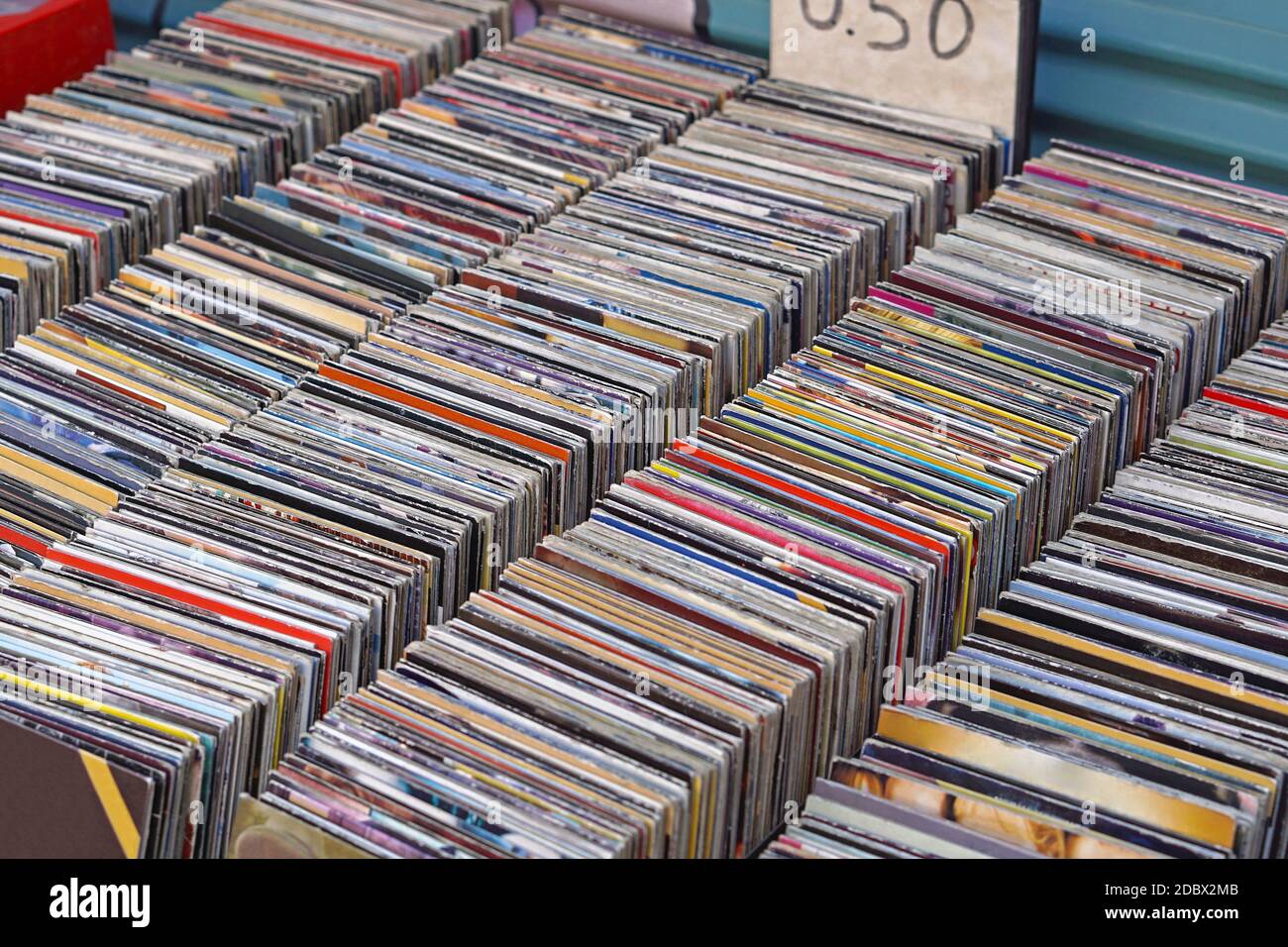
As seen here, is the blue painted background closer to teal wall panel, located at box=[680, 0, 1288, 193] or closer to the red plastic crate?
teal wall panel, located at box=[680, 0, 1288, 193]

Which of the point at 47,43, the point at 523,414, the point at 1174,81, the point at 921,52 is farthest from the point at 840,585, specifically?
the point at 47,43

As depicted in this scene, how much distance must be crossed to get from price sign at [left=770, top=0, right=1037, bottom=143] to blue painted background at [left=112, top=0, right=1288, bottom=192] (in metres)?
0.32

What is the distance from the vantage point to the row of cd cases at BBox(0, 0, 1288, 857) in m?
4.68

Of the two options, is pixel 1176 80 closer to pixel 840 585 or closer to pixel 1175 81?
pixel 1175 81

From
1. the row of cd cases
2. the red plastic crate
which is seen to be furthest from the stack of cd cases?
the red plastic crate

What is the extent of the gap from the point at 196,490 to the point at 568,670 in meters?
1.31

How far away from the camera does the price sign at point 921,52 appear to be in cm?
643

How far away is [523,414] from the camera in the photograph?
5598 millimetres

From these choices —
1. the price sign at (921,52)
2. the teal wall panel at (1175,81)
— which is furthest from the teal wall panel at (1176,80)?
the price sign at (921,52)

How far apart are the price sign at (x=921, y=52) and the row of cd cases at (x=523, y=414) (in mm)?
101
